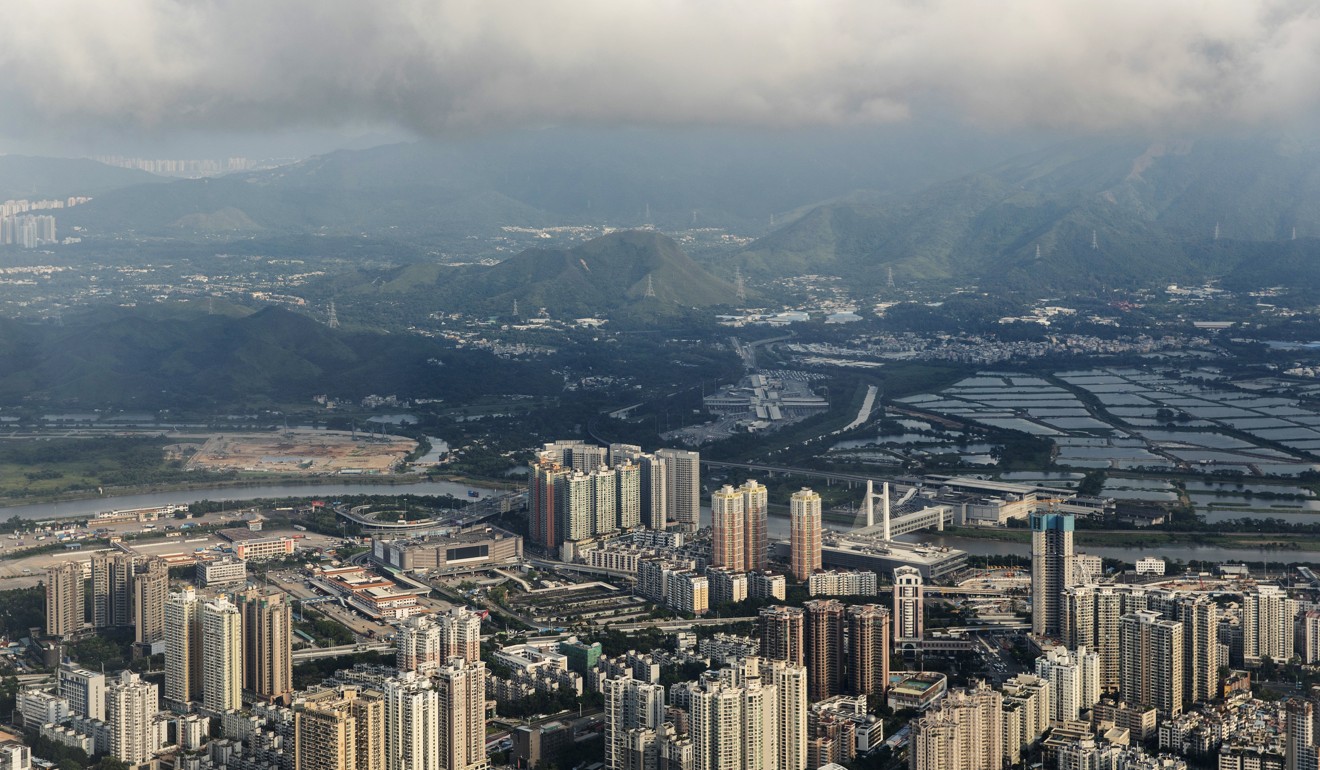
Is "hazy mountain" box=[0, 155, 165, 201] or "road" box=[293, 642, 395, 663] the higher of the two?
"hazy mountain" box=[0, 155, 165, 201]

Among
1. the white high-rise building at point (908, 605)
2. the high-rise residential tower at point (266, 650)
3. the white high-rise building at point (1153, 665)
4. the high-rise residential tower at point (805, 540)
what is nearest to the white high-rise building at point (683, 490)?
the high-rise residential tower at point (805, 540)

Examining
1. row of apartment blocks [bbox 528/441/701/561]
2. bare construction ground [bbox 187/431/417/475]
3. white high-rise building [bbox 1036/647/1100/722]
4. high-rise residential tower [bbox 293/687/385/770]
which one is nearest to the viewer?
high-rise residential tower [bbox 293/687/385/770]

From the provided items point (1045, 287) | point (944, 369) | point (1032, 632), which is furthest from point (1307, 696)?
point (1045, 287)

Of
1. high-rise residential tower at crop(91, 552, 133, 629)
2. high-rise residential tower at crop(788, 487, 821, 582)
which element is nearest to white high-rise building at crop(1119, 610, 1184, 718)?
high-rise residential tower at crop(788, 487, 821, 582)

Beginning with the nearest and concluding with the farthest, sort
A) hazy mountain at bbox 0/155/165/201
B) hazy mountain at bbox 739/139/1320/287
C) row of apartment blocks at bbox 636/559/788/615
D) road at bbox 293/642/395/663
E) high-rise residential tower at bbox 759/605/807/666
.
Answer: high-rise residential tower at bbox 759/605/807/666 → road at bbox 293/642/395/663 → row of apartment blocks at bbox 636/559/788/615 → hazy mountain at bbox 739/139/1320/287 → hazy mountain at bbox 0/155/165/201

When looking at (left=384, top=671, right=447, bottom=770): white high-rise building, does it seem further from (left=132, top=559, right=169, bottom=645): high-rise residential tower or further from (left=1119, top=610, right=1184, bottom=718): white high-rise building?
(left=1119, top=610, right=1184, bottom=718): white high-rise building

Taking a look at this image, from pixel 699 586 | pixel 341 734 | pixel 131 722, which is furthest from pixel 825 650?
pixel 131 722

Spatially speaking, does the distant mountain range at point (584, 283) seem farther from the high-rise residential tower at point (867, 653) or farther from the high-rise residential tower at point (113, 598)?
the high-rise residential tower at point (867, 653)
